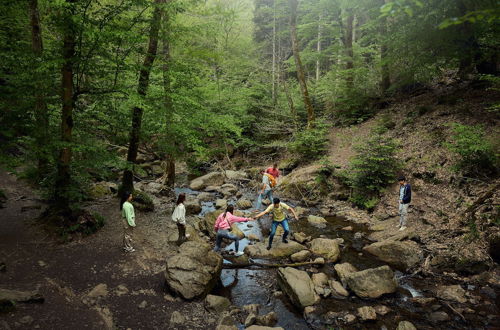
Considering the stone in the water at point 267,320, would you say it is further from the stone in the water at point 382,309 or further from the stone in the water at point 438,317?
the stone in the water at point 438,317

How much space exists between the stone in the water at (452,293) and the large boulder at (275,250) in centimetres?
402

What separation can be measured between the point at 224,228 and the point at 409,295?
5.46 m

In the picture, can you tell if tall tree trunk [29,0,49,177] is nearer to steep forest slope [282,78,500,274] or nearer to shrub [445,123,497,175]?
steep forest slope [282,78,500,274]

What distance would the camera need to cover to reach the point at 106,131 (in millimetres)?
10000

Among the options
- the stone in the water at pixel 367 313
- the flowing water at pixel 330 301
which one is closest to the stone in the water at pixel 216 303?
the flowing water at pixel 330 301

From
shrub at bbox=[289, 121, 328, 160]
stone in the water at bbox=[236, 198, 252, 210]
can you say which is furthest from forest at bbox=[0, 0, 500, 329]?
shrub at bbox=[289, 121, 328, 160]

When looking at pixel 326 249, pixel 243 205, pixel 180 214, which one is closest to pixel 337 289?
pixel 326 249

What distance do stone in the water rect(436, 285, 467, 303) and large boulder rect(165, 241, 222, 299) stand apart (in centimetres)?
577

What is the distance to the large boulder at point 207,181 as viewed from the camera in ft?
60.3

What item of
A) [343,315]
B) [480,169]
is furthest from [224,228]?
[480,169]

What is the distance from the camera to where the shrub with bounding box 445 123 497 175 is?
883 cm

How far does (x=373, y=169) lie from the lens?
1244 cm

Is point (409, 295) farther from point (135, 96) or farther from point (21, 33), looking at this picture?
point (21, 33)

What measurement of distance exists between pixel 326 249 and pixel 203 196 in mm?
8932
